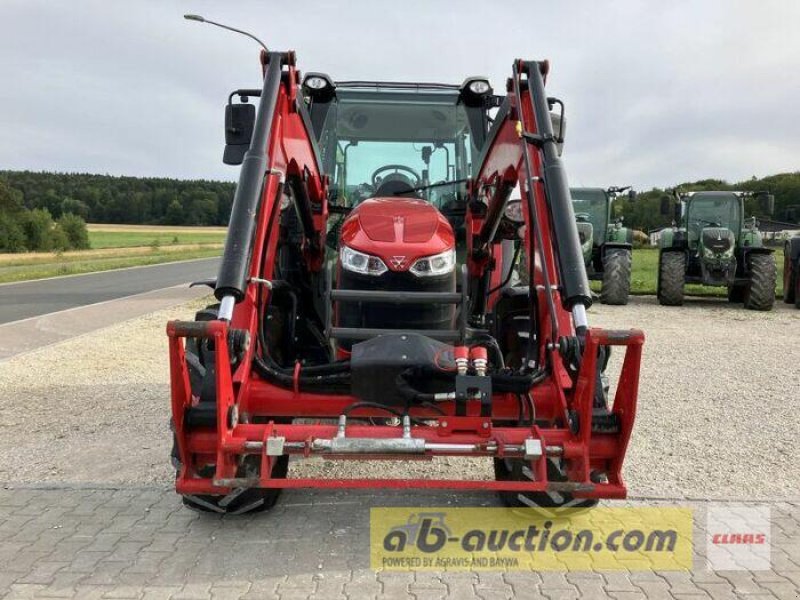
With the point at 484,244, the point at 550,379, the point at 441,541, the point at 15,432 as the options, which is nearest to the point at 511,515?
the point at 441,541

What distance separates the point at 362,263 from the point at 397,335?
1.85 ft

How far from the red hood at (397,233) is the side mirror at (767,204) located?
42.8 ft

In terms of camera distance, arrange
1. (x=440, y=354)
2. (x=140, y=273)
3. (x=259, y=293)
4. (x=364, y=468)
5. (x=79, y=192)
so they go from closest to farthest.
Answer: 1. (x=440, y=354)
2. (x=259, y=293)
3. (x=364, y=468)
4. (x=140, y=273)
5. (x=79, y=192)

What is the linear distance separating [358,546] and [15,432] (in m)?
3.47

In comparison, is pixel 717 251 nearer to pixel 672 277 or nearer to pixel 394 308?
pixel 672 277

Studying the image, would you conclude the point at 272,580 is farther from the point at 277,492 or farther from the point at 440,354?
the point at 440,354

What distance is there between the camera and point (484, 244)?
454 cm

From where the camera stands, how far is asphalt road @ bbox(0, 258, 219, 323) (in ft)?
46.2

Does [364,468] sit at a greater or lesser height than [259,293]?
lesser

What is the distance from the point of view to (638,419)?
5.71 metres

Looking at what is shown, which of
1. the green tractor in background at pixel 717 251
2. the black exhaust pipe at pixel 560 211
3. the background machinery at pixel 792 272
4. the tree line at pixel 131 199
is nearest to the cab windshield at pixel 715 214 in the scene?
the green tractor in background at pixel 717 251

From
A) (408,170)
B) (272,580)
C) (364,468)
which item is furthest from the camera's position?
(408,170)

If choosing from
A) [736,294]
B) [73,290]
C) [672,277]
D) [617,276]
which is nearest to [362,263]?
[617,276]

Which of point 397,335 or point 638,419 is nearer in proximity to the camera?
point 397,335
